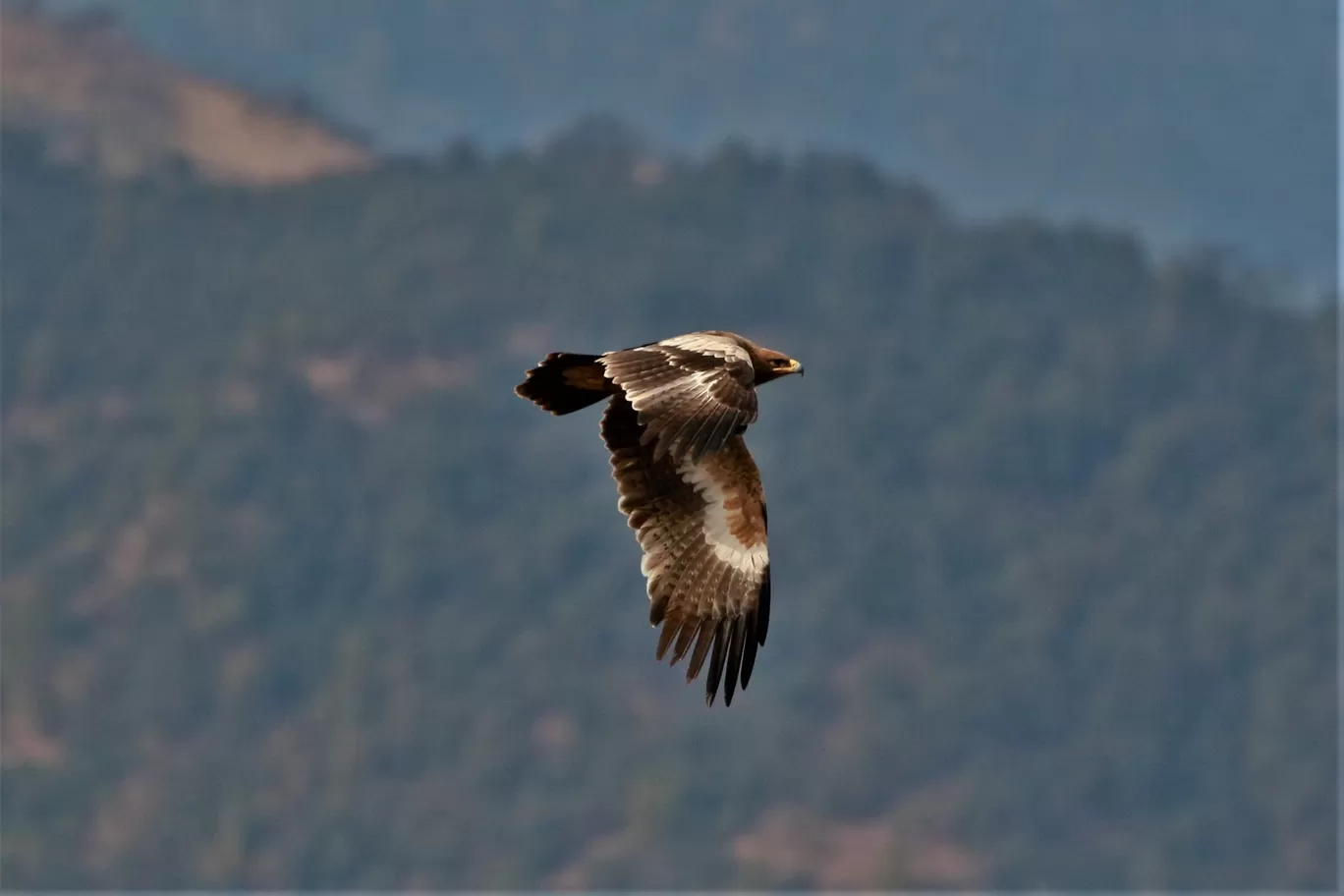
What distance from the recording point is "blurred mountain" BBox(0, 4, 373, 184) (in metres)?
93.5

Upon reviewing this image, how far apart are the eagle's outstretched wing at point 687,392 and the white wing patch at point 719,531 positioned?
1634mm

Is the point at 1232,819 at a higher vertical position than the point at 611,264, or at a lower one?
lower

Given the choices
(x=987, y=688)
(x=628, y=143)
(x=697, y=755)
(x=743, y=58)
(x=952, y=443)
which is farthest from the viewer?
(x=743, y=58)

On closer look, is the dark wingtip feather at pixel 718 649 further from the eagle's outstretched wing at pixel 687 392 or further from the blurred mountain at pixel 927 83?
the blurred mountain at pixel 927 83

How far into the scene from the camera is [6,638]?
98812 mm

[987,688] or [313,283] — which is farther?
[313,283]

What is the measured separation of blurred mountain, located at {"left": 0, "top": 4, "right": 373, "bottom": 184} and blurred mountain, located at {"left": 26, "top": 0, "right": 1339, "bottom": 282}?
18557 mm

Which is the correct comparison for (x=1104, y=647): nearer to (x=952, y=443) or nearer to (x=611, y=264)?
(x=952, y=443)

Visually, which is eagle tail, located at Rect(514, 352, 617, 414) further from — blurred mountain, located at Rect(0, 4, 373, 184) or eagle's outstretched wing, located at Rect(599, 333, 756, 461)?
blurred mountain, located at Rect(0, 4, 373, 184)

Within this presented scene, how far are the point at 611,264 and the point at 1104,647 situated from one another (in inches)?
944

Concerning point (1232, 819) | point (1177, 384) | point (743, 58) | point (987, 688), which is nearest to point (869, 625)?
point (987, 688)

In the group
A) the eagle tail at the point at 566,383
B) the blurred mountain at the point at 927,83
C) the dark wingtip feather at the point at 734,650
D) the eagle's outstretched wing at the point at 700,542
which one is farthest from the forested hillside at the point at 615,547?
the eagle tail at the point at 566,383

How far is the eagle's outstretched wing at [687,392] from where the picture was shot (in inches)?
627

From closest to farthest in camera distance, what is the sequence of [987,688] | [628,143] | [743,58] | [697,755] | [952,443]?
1. [697,755]
2. [987,688]
3. [952,443]
4. [628,143]
5. [743,58]
